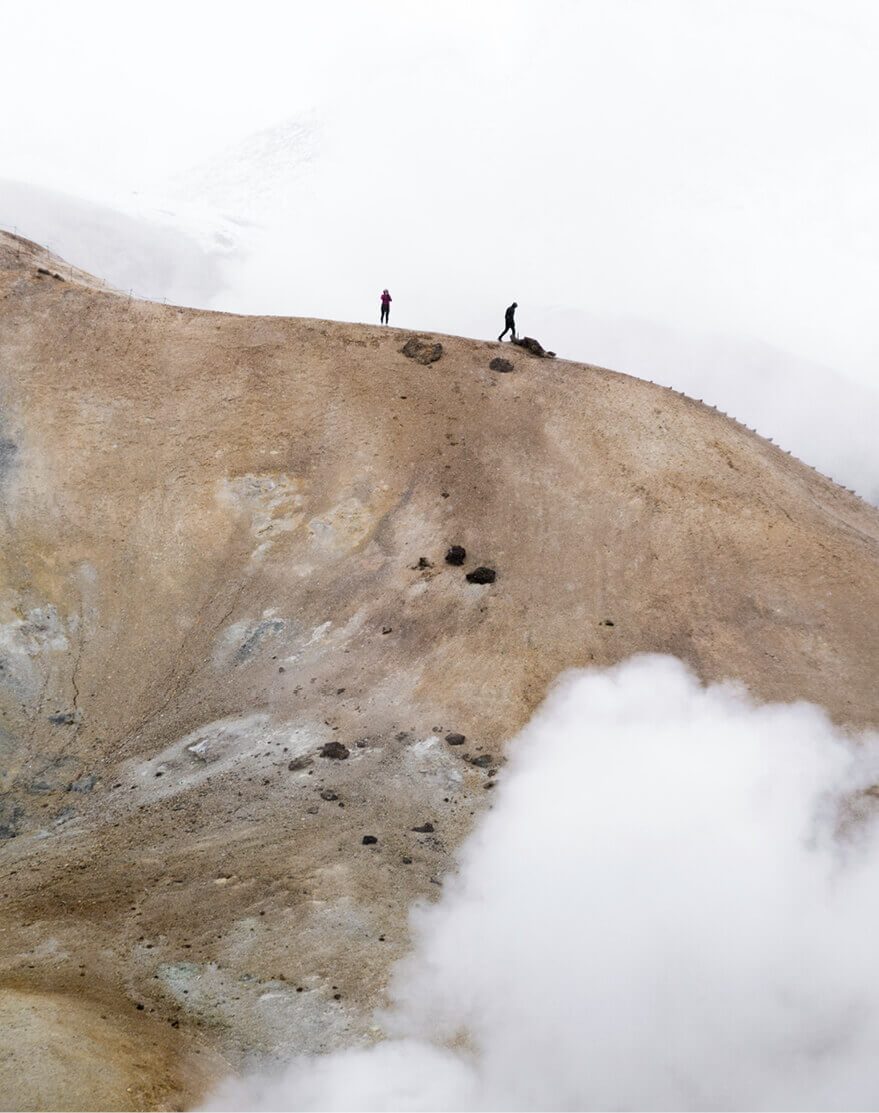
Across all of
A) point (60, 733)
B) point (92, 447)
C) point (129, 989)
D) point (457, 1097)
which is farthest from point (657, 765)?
point (92, 447)

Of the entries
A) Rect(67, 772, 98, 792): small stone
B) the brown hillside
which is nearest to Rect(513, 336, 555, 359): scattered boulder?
the brown hillside

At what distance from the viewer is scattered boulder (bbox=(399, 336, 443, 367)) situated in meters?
28.6

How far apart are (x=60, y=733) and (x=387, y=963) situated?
36.6ft

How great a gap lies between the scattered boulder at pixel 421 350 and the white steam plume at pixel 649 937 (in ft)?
45.2

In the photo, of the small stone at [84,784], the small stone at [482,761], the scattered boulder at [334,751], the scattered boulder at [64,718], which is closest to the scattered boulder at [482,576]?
the small stone at [482,761]

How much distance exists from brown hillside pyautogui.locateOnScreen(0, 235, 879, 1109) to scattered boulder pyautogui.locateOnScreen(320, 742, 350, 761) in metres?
0.18

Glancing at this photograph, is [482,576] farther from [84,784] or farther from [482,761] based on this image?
[84,784]

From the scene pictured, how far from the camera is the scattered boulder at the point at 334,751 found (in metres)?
18.5

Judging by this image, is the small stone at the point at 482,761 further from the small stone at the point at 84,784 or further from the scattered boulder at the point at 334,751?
the small stone at the point at 84,784

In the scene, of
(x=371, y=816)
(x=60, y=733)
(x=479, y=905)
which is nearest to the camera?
(x=479, y=905)

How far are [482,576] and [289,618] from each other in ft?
15.7

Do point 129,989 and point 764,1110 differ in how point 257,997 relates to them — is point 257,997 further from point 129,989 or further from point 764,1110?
point 764,1110

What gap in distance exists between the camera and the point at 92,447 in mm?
26453

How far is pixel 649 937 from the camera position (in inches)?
538
